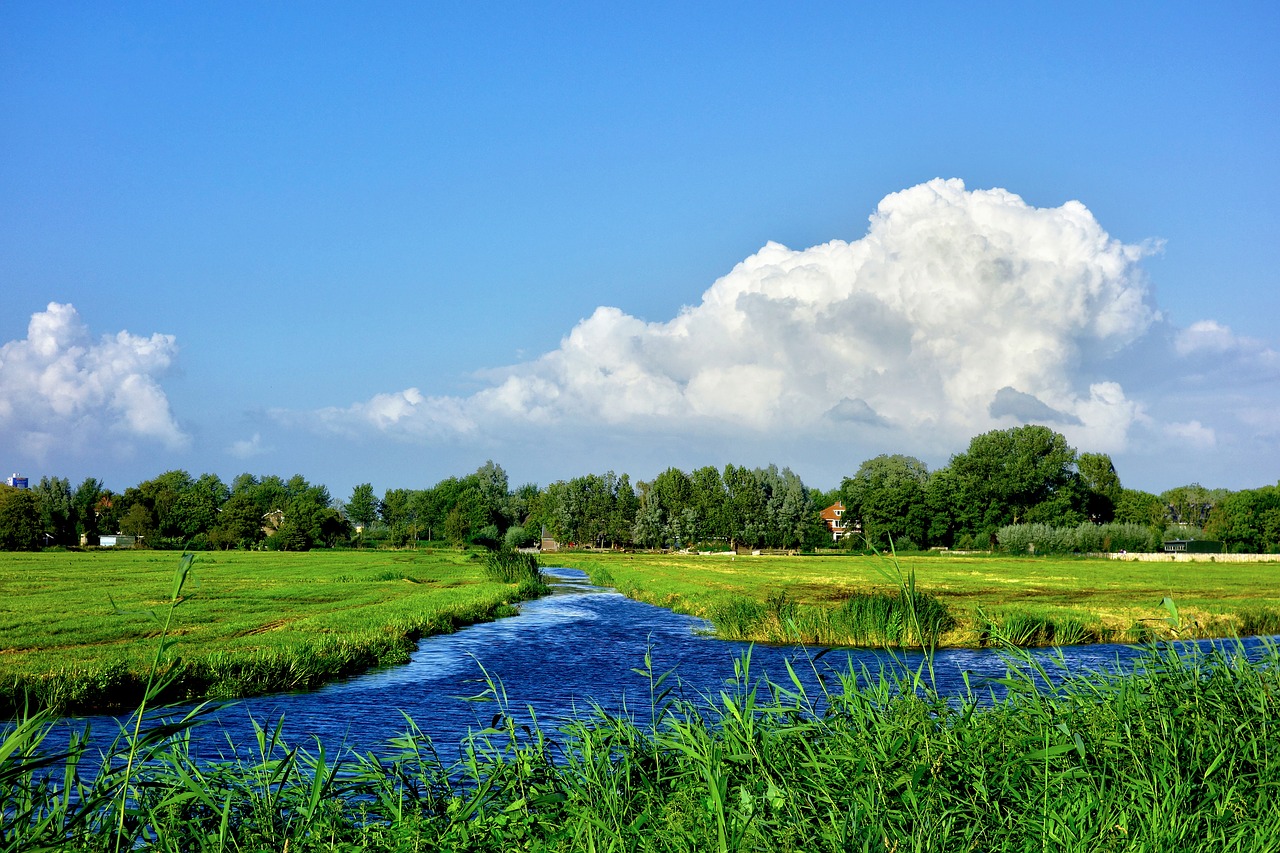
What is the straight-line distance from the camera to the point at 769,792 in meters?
6.00

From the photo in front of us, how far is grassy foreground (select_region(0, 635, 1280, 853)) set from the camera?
5852 mm

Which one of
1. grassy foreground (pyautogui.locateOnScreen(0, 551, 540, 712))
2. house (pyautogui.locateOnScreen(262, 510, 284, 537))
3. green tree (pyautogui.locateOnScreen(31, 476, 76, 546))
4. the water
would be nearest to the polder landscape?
grassy foreground (pyautogui.locateOnScreen(0, 551, 540, 712))

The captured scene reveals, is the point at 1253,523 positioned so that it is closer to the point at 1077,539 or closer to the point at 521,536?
the point at 1077,539

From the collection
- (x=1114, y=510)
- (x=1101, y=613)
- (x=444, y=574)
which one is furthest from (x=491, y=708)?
(x=1114, y=510)

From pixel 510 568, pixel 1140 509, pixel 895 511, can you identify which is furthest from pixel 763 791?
pixel 1140 509

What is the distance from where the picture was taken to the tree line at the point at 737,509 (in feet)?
384

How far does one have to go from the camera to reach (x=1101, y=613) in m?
37.6

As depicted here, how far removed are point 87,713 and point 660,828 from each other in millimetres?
16665

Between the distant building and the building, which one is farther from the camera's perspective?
the building

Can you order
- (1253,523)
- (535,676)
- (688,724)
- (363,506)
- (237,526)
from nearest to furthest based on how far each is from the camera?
(688,724) < (535,676) < (237,526) < (1253,523) < (363,506)

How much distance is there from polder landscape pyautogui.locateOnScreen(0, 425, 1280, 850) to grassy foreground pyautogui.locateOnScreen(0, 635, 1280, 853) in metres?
0.04

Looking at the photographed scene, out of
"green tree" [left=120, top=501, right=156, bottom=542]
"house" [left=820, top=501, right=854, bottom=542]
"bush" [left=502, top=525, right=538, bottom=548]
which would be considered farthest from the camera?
"house" [left=820, top=501, right=854, bottom=542]

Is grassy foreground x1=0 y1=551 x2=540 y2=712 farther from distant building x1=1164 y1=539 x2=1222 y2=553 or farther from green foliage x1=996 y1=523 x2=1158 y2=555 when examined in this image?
distant building x1=1164 y1=539 x2=1222 y2=553

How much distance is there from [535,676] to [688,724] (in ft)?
59.9
